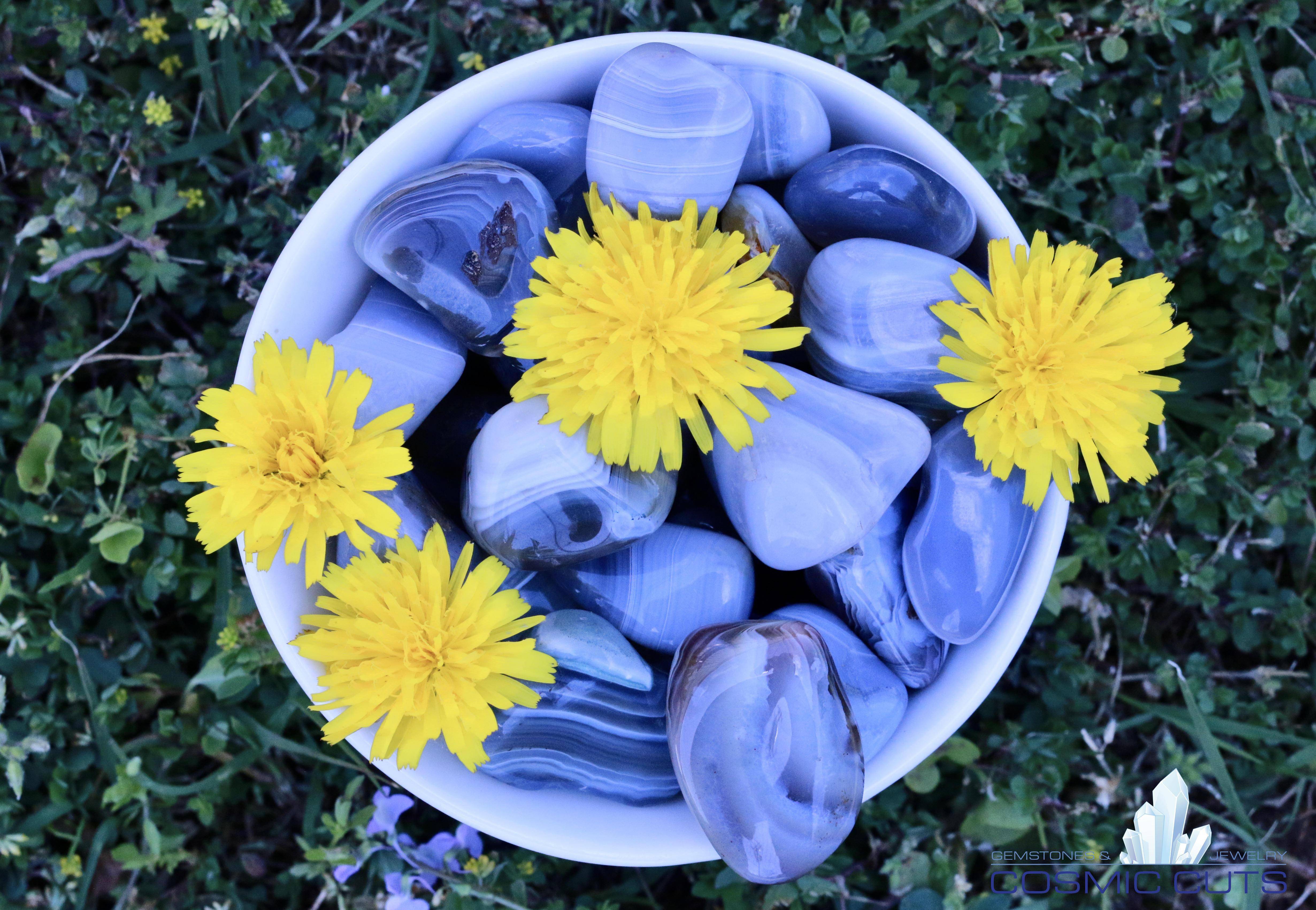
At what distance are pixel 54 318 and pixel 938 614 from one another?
983 mm

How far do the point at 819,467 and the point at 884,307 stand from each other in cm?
13

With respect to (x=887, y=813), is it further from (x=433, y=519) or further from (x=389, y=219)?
(x=389, y=219)

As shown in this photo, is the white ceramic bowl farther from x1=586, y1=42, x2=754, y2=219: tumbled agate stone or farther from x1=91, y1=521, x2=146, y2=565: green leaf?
x1=91, y1=521, x2=146, y2=565: green leaf

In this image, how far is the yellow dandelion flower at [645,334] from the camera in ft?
2.25

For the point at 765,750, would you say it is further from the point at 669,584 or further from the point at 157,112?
the point at 157,112

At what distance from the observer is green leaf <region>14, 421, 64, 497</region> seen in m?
1.00

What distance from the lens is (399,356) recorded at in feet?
2.49

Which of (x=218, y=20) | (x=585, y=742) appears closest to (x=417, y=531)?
(x=585, y=742)

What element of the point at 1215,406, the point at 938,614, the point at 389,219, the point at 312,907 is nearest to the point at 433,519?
the point at 389,219

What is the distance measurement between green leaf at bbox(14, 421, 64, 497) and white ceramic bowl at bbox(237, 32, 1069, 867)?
0.38 metres

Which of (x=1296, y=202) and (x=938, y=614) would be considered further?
(x=1296, y=202)

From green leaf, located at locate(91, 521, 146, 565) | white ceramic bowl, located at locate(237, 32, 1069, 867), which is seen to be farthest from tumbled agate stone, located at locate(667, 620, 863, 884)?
green leaf, located at locate(91, 521, 146, 565)

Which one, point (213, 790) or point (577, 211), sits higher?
point (577, 211)

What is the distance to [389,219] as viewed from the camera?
0.75 metres
